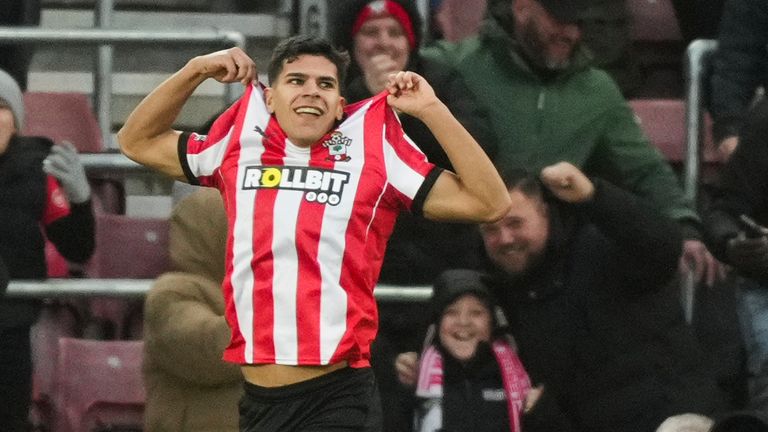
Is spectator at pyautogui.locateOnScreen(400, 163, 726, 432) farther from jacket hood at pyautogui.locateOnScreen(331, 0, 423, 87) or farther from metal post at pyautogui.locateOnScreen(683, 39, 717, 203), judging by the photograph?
metal post at pyautogui.locateOnScreen(683, 39, 717, 203)

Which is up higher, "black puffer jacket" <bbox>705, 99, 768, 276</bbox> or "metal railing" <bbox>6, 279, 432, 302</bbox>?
"black puffer jacket" <bbox>705, 99, 768, 276</bbox>

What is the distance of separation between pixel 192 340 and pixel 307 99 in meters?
1.34

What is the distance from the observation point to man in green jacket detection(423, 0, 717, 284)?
669 cm

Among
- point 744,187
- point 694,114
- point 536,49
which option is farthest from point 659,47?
point 744,187

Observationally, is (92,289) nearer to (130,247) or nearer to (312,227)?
(130,247)

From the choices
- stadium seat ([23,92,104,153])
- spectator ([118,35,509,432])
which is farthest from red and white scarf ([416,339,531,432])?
stadium seat ([23,92,104,153])

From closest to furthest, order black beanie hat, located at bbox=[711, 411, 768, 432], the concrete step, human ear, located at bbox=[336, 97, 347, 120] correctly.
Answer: human ear, located at bbox=[336, 97, 347, 120]
black beanie hat, located at bbox=[711, 411, 768, 432]
the concrete step

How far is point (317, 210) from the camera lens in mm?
5117

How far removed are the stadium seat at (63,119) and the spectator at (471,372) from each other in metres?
2.03

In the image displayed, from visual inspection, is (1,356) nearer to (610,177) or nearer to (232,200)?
(232,200)

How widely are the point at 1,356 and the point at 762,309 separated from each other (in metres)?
2.44

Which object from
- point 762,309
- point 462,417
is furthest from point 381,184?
point 762,309

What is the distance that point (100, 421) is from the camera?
6891mm

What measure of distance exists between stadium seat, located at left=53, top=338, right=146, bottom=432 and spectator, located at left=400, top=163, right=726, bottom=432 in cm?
115
